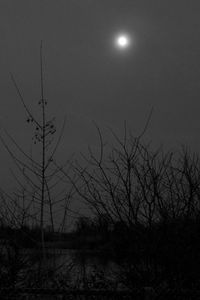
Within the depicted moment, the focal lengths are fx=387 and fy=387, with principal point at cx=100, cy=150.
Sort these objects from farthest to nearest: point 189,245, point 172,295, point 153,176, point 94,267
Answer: point 94,267, point 153,176, point 189,245, point 172,295

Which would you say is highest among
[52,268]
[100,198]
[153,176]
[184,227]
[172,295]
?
[153,176]

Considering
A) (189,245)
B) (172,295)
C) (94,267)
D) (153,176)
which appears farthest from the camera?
(94,267)

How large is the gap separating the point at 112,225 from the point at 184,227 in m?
0.93

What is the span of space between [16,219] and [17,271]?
72 centimetres

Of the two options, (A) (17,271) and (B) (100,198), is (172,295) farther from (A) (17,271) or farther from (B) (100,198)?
(A) (17,271)

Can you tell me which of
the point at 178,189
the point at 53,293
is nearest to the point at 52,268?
the point at 53,293

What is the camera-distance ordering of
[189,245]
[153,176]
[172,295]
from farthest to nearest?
[153,176] → [189,245] → [172,295]

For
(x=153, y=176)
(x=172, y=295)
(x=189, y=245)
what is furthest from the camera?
(x=153, y=176)

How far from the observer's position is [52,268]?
16.4 ft

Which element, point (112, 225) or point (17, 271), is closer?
point (112, 225)

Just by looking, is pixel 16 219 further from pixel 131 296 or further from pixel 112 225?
pixel 131 296

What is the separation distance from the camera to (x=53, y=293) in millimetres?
4613

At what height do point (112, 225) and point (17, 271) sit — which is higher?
point (112, 225)

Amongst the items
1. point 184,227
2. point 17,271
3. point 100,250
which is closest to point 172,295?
point 184,227
